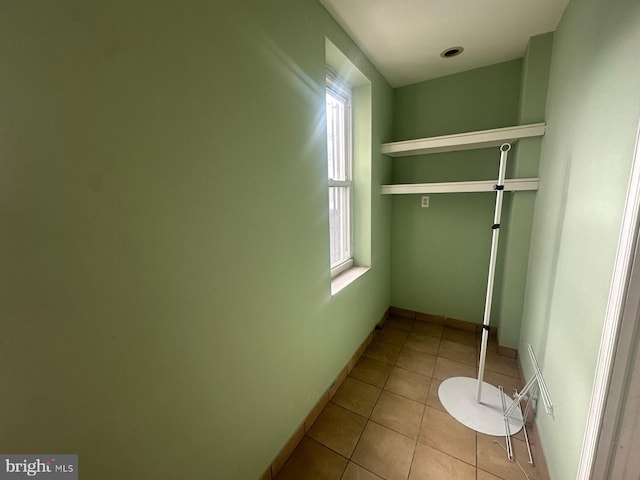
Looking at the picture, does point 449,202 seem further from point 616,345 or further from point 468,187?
point 616,345

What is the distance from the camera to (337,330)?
1.81m

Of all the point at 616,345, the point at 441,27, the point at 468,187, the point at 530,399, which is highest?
the point at 441,27

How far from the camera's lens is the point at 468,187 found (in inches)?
80.6

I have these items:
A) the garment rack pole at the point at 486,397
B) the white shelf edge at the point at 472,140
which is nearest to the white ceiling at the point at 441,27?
the white shelf edge at the point at 472,140

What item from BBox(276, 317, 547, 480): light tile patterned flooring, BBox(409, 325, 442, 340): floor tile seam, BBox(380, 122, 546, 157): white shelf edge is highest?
BBox(380, 122, 546, 157): white shelf edge

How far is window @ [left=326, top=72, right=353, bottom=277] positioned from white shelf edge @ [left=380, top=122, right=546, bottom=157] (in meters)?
0.44

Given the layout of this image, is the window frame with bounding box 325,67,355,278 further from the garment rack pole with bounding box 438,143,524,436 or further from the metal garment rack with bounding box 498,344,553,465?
the metal garment rack with bounding box 498,344,553,465

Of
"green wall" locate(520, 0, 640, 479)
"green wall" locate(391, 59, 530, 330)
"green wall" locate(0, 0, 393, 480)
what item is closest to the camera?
"green wall" locate(0, 0, 393, 480)

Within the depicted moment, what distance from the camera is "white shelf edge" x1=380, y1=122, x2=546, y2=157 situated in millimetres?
1788

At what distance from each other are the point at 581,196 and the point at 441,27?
4.45 ft

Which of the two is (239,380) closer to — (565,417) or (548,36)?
(565,417)

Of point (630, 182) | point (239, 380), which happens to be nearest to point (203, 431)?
point (239, 380)

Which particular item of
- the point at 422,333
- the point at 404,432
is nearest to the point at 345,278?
the point at 404,432

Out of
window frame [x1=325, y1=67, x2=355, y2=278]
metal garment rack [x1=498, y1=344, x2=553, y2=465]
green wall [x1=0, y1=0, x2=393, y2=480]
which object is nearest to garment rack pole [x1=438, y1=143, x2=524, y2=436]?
metal garment rack [x1=498, y1=344, x2=553, y2=465]
